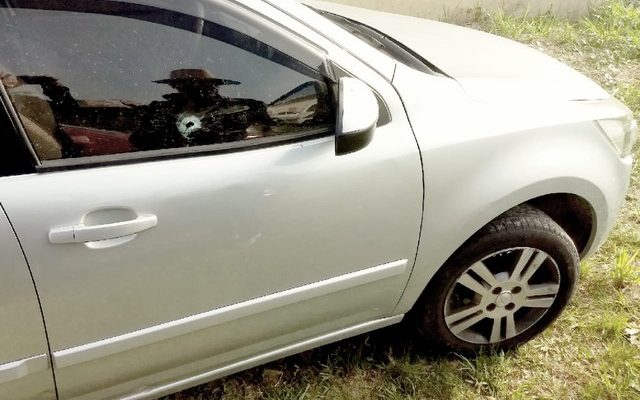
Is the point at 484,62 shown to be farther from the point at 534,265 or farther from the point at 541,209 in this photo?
the point at 534,265

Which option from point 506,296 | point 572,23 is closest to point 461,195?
point 506,296

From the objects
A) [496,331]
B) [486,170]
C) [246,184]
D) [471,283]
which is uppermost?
[246,184]

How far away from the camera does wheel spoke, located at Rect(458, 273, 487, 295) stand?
6.98 ft

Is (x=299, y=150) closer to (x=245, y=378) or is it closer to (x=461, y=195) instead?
(x=461, y=195)

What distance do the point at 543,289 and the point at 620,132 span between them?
0.62 m

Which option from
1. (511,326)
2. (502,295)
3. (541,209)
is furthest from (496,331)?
(541,209)

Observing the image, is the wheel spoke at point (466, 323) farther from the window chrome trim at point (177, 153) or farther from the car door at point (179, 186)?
the window chrome trim at point (177, 153)

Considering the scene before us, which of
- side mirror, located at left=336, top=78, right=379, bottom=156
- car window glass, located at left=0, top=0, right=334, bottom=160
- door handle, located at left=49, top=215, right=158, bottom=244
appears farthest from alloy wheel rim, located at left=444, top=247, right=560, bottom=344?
door handle, located at left=49, top=215, right=158, bottom=244

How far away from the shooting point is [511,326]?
2301mm

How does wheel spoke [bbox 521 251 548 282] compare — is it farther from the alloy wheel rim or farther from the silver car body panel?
the silver car body panel

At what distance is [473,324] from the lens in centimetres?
229

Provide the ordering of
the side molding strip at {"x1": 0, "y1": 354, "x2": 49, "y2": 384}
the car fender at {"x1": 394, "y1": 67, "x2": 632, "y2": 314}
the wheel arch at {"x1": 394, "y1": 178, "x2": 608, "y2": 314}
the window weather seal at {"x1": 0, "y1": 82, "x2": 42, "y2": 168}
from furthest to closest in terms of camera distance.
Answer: the wheel arch at {"x1": 394, "y1": 178, "x2": 608, "y2": 314}
the car fender at {"x1": 394, "y1": 67, "x2": 632, "y2": 314}
the side molding strip at {"x1": 0, "y1": 354, "x2": 49, "y2": 384}
the window weather seal at {"x1": 0, "y1": 82, "x2": 42, "y2": 168}

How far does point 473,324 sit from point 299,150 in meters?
1.04

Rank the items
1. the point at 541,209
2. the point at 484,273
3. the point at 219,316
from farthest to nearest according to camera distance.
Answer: the point at 541,209
the point at 484,273
the point at 219,316
